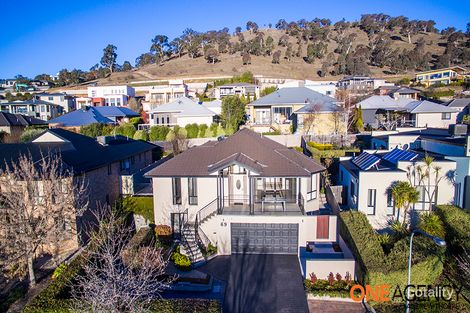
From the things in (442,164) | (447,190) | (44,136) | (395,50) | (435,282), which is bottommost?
(435,282)

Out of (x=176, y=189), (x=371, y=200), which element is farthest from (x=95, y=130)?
(x=371, y=200)

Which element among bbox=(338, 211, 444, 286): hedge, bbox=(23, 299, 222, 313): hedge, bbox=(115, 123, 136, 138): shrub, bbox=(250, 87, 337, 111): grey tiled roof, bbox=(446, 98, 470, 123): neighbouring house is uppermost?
bbox=(250, 87, 337, 111): grey tiled roof

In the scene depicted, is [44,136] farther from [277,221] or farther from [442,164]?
[442,164]

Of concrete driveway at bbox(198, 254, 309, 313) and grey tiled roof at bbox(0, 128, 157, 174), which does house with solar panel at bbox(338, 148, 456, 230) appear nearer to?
concrete driveway at bbox(198, 254, 309, 313)

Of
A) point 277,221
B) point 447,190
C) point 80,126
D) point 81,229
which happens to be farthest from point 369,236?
point 80,126

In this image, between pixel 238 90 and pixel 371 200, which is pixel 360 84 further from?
pixel 371 200

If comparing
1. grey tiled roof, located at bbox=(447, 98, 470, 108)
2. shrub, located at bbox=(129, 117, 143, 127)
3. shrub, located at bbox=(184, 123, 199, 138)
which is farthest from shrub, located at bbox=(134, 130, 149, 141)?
grey tiled roof, located at bbox=(447, 98, 470, 108)
